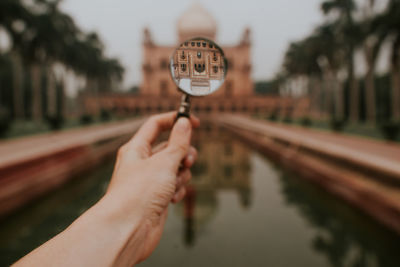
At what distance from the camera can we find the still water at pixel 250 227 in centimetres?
257

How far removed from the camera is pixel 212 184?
522cm

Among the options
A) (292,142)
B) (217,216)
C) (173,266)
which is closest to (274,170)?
(292,142)

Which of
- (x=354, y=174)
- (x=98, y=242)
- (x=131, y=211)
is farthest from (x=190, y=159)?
(x=354, y=174)

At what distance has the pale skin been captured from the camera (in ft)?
2.13

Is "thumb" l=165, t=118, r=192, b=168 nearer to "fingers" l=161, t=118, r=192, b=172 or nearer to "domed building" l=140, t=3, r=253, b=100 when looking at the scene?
"fingers" l=161, t=118, r=192, b=172

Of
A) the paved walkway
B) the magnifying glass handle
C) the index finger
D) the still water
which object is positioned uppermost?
the magnifying glass handle

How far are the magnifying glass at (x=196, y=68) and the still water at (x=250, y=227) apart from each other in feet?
3.65

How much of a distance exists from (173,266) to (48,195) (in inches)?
123

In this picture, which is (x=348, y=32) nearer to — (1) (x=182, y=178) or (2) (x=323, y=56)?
(2) (x=323, y=56)

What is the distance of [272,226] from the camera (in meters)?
3.32

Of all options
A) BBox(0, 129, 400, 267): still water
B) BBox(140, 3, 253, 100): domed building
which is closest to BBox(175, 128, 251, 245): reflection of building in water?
BBox(0, 129, 400, 267): still water

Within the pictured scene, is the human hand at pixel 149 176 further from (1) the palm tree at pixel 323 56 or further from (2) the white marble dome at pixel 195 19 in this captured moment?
(2) the white marble dome at pixel 195 19

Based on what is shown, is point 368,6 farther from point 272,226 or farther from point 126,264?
point 126,264

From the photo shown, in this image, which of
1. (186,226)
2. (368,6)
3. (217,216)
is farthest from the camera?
(368,6)
